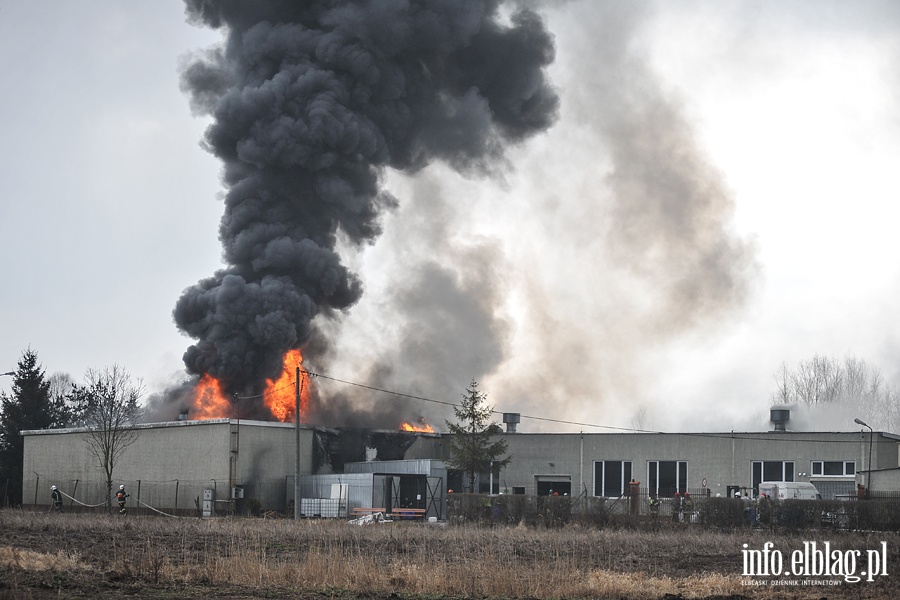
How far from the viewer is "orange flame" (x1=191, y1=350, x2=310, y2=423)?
4453 cm

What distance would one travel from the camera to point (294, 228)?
148 feet

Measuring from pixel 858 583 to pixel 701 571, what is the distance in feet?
9.62

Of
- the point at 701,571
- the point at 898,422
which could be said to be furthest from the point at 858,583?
the point at 898,422

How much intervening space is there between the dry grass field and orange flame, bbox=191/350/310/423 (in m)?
19.4

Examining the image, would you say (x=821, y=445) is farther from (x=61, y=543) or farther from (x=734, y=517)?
(x=61, y=543)

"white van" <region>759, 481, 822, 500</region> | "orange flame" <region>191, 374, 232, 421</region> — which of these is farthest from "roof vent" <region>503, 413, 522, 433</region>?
"white van" <region>759, 481, 822, 500</region>

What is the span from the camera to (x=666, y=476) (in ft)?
144

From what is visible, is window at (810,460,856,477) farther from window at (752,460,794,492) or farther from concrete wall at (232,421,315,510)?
concrete wall at (232,421,315,510)

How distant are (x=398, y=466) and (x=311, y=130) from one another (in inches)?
603

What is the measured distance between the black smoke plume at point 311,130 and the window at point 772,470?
20.0 meters

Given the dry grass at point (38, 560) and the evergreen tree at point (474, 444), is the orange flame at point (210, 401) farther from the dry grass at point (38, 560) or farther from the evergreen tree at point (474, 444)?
the dry grass at point (38, 560)

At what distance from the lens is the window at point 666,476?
4334cm

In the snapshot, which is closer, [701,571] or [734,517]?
[701,571]

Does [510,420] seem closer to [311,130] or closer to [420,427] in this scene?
[420,427]
